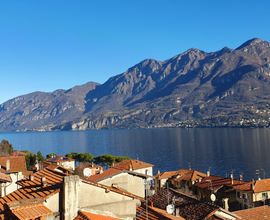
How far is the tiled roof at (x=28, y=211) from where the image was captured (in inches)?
294

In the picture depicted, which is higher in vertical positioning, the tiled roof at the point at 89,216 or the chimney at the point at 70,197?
the chimney at the point at 70,197

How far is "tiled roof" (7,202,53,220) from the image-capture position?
7469 mm

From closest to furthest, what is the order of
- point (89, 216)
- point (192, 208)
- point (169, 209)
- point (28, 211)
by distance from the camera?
point (28, 211) → point (89, 216) → point (169, 209) → point (192, 208)

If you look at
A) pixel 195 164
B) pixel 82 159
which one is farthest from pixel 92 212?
pixel 195 164

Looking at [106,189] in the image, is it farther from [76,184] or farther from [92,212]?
[76,184]

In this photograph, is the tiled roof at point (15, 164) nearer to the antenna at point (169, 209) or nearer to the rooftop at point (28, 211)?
the antenna at point (169, 209)

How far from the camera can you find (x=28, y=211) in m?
7.82

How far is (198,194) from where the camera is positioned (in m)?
42.7

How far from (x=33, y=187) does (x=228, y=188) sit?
1357 inches

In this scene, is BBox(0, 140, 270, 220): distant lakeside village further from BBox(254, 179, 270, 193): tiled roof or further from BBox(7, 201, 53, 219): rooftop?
BBox(254, 179, 270, 193): tiled roof

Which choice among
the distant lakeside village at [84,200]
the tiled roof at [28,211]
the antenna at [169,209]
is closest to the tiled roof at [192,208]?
the distant lakeside village at [84,200]

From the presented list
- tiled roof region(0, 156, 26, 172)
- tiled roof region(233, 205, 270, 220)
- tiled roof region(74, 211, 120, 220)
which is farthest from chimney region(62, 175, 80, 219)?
tiled roof region(0, 156, 26, 172)

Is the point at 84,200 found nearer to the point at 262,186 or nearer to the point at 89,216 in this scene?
the point at 89,216

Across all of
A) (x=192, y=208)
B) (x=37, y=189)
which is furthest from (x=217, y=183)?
(x=37, y=189)
